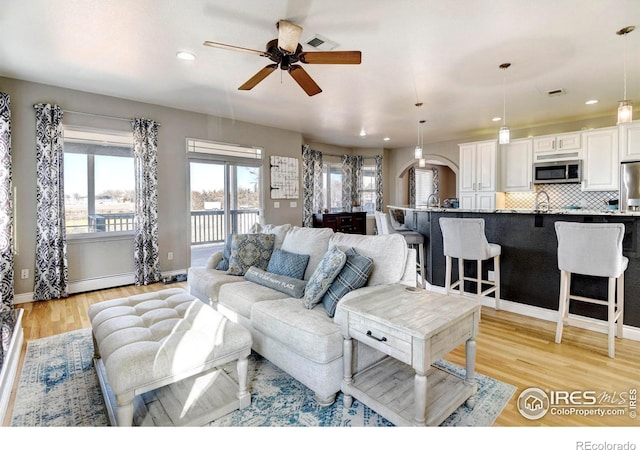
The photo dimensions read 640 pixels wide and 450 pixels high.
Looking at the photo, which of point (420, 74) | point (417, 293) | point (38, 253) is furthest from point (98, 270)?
point (420, 74)

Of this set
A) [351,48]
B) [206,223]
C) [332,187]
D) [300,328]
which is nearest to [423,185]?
[332,187]

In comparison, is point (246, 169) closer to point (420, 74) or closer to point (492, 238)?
point (420, 74)

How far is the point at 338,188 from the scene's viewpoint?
865 cm

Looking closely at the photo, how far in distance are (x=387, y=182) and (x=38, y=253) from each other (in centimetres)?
759

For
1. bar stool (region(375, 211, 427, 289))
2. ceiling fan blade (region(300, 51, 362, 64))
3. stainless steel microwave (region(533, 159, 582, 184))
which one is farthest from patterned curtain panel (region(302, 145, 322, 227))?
ceiling fan blade (region(300, 51, 362, 64))

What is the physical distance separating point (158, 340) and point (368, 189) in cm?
776

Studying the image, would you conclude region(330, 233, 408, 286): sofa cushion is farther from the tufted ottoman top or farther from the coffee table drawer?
the tufted ottoman top

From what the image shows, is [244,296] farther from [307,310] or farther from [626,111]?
[626,111]

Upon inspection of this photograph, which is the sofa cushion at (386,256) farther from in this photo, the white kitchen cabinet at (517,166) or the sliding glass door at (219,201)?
the white kitchen cabinet at (517,166)

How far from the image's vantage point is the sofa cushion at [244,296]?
242cm

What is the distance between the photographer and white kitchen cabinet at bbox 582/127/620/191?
505cm

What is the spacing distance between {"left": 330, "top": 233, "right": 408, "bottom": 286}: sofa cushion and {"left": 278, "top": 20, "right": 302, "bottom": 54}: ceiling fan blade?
62.9 inches

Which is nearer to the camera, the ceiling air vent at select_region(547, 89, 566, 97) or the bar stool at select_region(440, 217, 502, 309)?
the bar stool at select_region(440, 217, 502, 309)

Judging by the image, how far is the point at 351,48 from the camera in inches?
120
